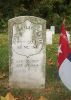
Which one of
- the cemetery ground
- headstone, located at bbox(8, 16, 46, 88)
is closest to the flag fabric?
the cemetery ground

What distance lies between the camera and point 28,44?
8180mm

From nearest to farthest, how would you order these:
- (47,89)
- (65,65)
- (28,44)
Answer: (65,65)
(28,44)
(47,89)

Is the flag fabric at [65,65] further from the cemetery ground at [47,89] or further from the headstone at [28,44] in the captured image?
the headstone at [28,44]

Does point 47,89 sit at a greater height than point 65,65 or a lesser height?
lesser

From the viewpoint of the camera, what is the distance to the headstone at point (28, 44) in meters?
8.17

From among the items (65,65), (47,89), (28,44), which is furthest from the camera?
(47,89)

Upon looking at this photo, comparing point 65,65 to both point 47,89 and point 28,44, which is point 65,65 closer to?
point 28,44

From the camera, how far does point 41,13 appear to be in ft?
90.3

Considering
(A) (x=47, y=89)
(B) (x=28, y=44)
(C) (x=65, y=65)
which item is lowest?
(A) (x=47, y=89)

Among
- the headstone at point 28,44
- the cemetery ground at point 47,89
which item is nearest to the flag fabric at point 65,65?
the cemetery ground at point 47,89

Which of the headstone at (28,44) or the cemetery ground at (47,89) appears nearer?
the cemetery ground at (47,89)

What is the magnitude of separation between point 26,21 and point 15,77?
1.07m

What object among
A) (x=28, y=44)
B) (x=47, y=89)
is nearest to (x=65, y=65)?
(x=28, y=44)

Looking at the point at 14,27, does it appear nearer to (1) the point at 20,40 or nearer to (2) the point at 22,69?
(1) the point at 20,40
